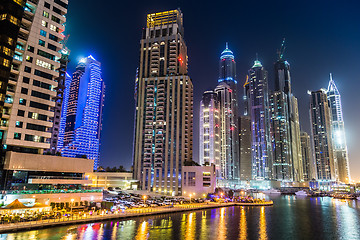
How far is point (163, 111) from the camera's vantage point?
513ft

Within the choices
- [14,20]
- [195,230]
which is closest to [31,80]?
[14,20]

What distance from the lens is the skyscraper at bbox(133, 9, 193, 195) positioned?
14750cm

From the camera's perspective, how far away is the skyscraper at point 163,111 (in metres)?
148

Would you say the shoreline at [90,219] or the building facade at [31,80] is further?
the building facade at [31,80]

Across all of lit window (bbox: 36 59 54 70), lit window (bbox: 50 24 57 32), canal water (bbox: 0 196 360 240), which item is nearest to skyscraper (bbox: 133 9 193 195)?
canal water (bbox: 0 196 360 240)

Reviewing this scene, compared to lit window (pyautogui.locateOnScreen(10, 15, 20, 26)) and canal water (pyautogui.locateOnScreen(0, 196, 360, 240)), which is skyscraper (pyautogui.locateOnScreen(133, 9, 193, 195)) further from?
lit window (pyautogui.locateOnScreen(10, 15, 20, 26))

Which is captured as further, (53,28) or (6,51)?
(53,28)

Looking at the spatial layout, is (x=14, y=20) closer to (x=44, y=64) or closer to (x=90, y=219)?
(x=44, y=64)

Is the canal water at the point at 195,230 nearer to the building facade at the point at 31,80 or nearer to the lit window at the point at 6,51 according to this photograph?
the building facade at the point at 31,80

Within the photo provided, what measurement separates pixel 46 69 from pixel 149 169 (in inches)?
3310

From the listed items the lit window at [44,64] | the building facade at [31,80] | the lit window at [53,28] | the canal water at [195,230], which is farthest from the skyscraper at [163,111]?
the lit window at [44,64]

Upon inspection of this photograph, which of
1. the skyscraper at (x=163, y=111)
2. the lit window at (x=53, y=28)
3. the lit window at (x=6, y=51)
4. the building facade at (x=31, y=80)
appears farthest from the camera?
the skyscraper at (x=163, y=111)

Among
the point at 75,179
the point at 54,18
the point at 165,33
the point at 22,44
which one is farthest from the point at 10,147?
the point at 165,33

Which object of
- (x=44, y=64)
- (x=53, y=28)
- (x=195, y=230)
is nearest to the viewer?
(x=195, y=230)
